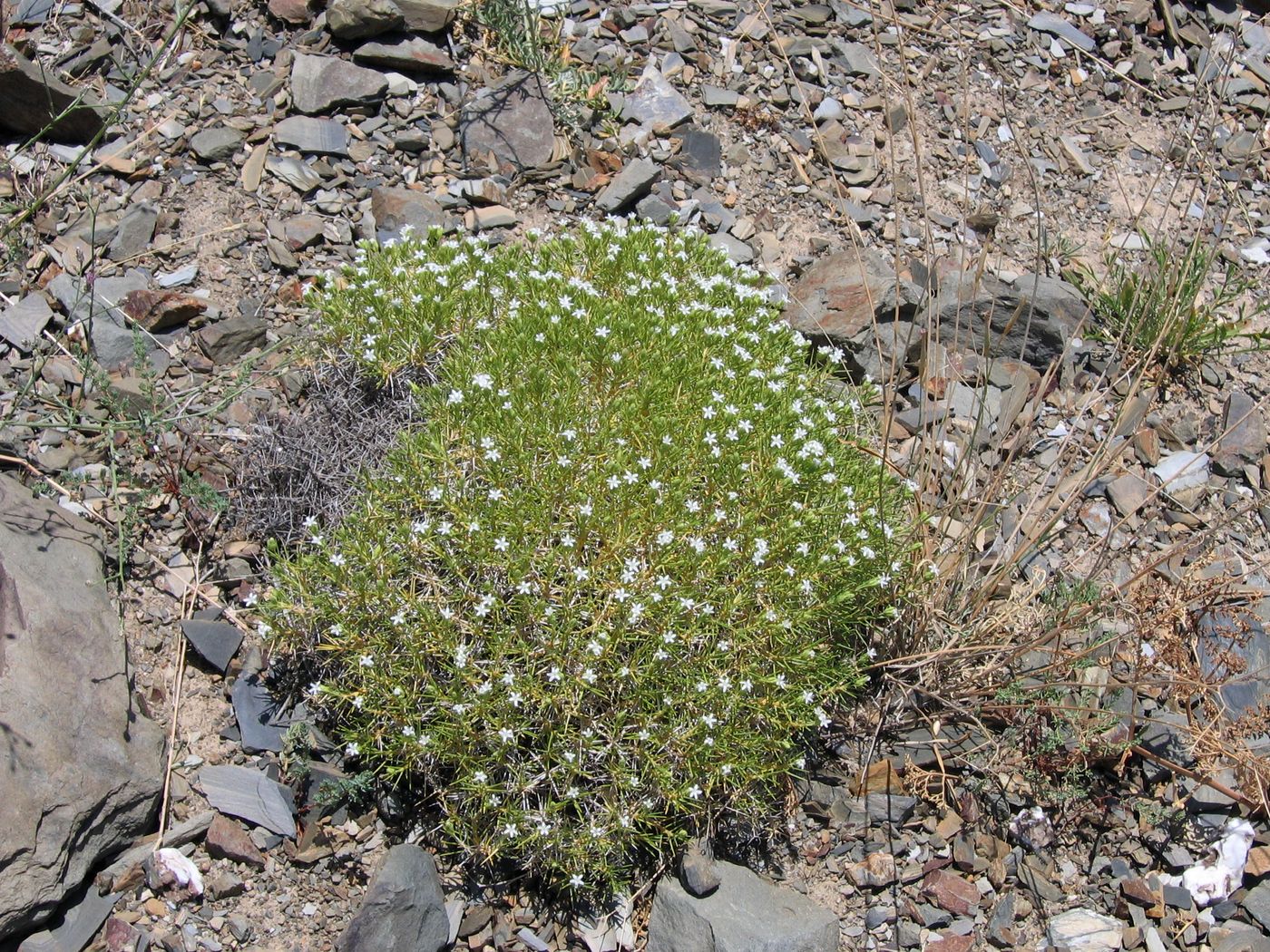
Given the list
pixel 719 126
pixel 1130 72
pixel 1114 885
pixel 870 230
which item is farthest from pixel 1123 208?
pixel 1114 885

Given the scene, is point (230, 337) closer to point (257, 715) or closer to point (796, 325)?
point (257, 715)

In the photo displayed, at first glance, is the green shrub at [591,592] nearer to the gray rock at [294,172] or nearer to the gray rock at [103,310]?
the gray rock at [103,310]

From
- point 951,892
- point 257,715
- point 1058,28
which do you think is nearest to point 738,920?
point 951,892

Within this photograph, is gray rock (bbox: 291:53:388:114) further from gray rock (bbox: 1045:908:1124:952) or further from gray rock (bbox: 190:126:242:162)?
gray rock (bbox: 1045:908:1124:952)

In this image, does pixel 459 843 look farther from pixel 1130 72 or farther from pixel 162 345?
pixel 1130 72

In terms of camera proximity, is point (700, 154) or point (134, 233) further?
point (700, 154)

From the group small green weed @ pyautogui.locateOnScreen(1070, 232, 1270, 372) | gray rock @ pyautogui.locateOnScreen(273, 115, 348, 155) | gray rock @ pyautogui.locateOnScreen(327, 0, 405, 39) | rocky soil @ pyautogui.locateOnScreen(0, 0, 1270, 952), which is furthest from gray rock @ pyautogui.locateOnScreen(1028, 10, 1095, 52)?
gray rock @ pyautogui.locateOnScreen(273, 115, 348, 155)
